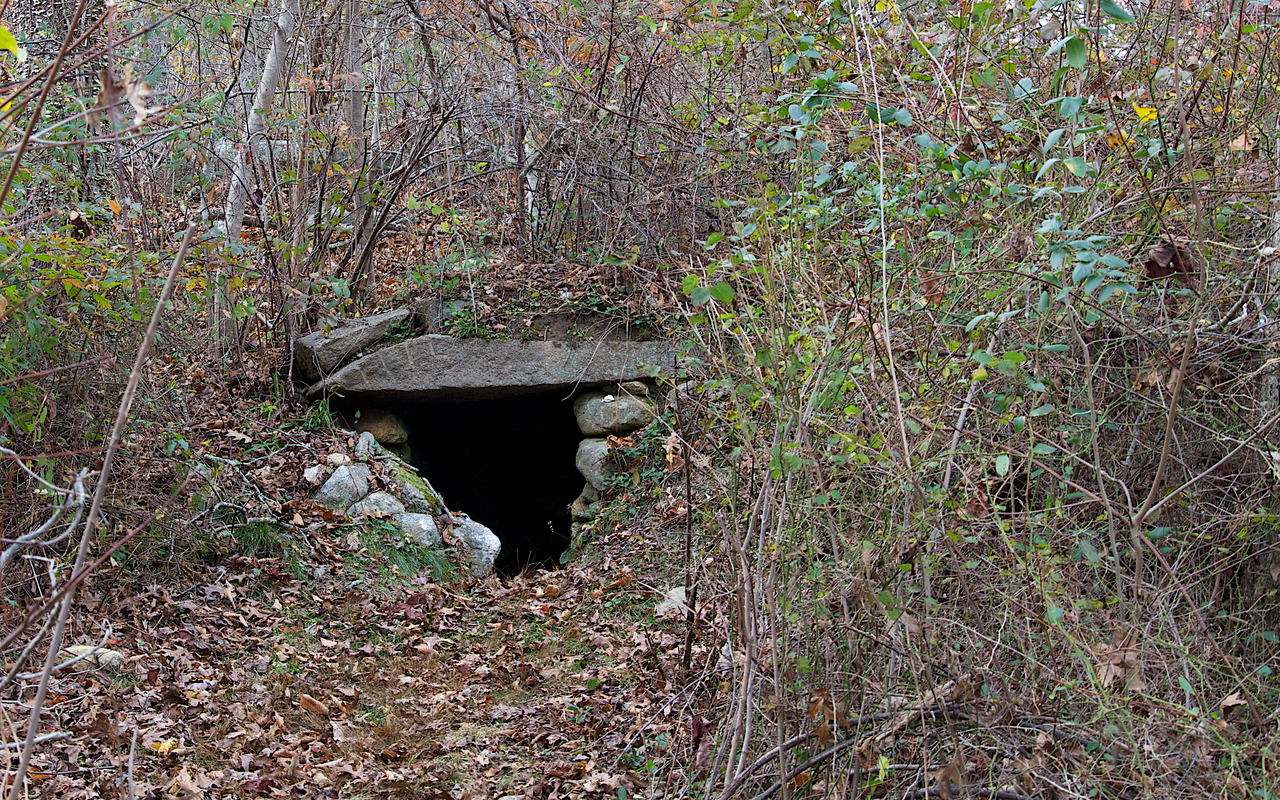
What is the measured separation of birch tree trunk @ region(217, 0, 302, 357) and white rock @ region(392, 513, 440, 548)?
2.13 m

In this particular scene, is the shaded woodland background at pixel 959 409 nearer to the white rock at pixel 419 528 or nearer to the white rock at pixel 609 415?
the white rock at pixel 419 528

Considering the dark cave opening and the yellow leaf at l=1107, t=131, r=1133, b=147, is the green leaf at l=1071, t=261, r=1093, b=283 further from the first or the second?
the dark cave opening

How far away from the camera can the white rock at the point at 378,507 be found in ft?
21.6

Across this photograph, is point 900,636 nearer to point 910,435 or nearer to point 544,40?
point 910,435

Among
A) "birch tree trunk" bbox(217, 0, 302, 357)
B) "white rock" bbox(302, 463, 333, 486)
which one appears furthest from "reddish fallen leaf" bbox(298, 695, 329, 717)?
"birch tree trunk" bbox(217, 0, 302, 357)

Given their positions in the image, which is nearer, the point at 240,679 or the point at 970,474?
the point at 970,474

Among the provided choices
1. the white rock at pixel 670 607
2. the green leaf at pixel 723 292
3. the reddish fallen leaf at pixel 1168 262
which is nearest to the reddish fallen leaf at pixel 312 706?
the white rock at pixel 670 607

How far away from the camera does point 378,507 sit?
665 centimetres

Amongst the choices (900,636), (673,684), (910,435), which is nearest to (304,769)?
(673,684)

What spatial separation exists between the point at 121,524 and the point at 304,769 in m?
1.99

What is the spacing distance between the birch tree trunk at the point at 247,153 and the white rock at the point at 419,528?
213 centimetres

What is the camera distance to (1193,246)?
3.09 m

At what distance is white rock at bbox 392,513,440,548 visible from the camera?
6.58 metres

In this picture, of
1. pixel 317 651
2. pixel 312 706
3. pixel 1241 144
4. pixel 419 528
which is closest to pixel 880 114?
pixel 1241 144
